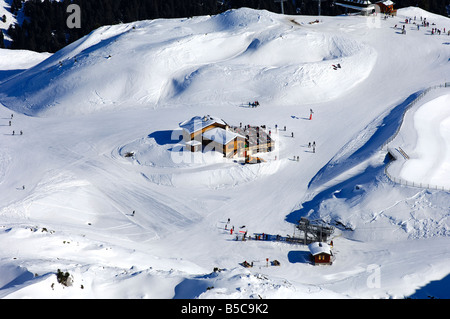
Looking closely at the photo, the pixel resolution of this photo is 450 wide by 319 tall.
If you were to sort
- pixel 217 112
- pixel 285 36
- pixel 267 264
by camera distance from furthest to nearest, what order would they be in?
pixel 285 36
pixel 217 112
pixel 267 264

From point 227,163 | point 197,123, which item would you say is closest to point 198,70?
point 197,123

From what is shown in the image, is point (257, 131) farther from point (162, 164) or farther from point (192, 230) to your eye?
point (192, 230)

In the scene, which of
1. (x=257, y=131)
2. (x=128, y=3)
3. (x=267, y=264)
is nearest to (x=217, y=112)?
(x=257, y=131)

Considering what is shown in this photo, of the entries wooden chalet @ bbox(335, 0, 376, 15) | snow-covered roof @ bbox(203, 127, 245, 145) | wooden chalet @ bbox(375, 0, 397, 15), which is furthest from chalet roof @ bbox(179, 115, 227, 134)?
wooden chalet @ bbox(375, 0, 397, 15)

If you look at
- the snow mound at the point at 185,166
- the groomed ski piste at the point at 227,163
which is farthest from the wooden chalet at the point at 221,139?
the groomed ski piste at the point at 227,163

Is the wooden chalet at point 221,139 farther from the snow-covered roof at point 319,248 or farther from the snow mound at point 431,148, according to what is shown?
the snow-covered roof at point 319,248

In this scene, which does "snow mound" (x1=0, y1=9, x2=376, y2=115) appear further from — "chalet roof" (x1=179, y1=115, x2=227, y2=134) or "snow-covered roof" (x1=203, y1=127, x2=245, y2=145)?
"snow-covered roof" (x1=203, y1=127, x2=245, y2=145)
